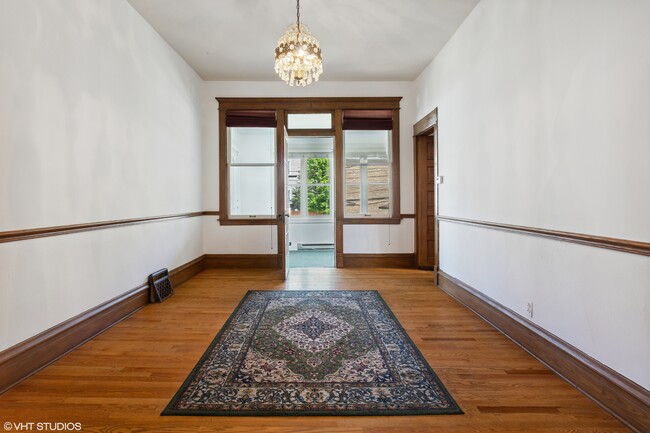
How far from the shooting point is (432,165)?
212 inches

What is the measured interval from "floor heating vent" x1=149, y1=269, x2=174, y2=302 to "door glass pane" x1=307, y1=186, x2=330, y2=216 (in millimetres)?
4536

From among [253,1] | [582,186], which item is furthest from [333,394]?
[253,1]

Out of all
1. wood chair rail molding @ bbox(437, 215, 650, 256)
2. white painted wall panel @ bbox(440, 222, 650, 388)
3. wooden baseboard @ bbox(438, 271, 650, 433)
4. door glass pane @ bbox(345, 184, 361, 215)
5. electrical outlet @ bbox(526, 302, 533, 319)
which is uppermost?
door glass pane @ bbox(345, 184, 361, 215)

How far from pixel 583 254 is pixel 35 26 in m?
4.00

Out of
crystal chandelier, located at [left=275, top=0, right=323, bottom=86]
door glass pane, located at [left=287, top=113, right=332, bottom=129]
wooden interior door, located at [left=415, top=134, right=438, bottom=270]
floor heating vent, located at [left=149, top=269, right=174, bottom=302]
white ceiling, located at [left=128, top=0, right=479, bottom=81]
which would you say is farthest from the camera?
door glass pane, located at [left=287, top=113, right=332, bottom=129]

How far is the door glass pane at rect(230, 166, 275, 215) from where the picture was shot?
18.6 feet

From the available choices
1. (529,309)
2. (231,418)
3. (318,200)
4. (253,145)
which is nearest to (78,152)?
(231,418)

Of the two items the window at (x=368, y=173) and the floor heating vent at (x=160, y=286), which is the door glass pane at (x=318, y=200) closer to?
the window at (x=368, y=173)

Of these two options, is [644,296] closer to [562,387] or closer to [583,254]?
[583,254]

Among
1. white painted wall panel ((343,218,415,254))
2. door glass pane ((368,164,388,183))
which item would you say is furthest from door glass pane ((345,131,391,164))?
white painted wall panel ((343,218,415,254))

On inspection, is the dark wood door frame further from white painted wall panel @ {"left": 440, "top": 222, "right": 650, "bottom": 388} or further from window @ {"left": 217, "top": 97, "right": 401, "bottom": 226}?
white painted wall panel @ {"left": 440, "top": 222, "right": 650, "bottom": 388}

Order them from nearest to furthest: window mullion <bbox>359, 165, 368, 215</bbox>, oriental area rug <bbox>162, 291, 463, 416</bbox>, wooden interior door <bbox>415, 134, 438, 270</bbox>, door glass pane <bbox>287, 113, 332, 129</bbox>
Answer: oriental area rug <bbox>162, 291, 463, 416</bbox> < wooden interior door <bbox>415, 134, 438, 270</bbox> < window mullion <bbox>359, 165, 368, 215</bbox> < door glass pane <bbox>287, 113, 332, 129</bbox>

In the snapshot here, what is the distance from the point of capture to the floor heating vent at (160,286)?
12.1 ft

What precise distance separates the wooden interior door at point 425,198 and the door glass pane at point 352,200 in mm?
1035
